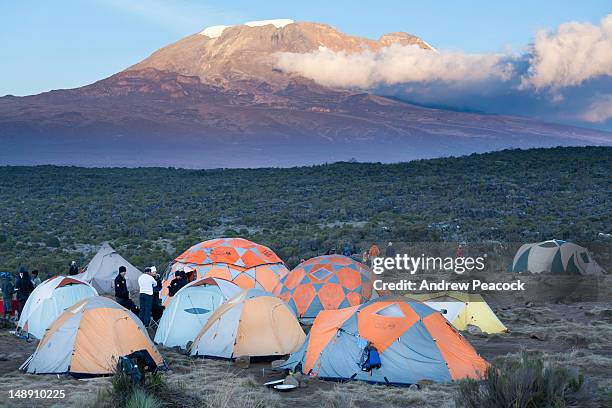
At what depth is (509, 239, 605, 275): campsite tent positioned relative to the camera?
26.6 m

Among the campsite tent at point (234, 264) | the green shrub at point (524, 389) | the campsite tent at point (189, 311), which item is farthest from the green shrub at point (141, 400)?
the campsite tent at point (234, 264)

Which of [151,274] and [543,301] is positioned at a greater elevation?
[151,274]

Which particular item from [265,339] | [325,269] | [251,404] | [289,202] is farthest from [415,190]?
[251,404]

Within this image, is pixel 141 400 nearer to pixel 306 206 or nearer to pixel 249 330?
pixel 249 330

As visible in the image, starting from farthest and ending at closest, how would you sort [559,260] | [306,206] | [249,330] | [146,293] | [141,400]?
[306,206] < [559,260] < [146,293] < [249,330] < [141,400]

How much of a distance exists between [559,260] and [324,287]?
36.7ft

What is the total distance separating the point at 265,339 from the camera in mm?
14422

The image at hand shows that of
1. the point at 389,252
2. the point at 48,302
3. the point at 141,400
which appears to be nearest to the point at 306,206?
the point at 389,252

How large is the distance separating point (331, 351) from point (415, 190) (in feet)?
139

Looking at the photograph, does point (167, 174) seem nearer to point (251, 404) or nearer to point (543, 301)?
point (543, 301)

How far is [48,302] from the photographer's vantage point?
1744cm

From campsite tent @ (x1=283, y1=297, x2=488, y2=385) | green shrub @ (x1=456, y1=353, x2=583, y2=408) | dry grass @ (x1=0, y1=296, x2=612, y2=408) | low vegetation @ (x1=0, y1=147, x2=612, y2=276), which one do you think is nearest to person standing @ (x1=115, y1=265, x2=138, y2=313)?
dry grass @ (x1=0, y1=296, x2=612, y2=408)

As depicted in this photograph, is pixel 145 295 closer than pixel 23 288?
Yes

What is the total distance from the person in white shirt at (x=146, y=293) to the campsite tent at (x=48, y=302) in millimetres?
1573
